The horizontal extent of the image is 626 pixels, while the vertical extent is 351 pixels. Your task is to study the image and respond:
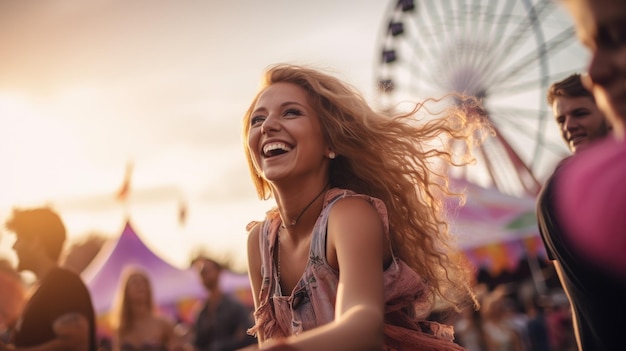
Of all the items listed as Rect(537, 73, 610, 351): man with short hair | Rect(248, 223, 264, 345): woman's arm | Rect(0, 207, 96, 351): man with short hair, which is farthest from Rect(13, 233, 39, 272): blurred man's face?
Rect(537, 73, 610, 351): man with short hair

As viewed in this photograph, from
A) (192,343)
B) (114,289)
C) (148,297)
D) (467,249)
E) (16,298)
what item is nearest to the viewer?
(16,298)

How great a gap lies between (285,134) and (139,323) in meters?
4.41

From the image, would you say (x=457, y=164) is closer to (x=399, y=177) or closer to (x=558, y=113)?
(x=399, y=177)

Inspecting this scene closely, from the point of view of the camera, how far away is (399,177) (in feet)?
7.88

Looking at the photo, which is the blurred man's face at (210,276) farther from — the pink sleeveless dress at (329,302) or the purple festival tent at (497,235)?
the purple festival tent at (497,235)

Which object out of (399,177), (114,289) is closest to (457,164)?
(399,177)

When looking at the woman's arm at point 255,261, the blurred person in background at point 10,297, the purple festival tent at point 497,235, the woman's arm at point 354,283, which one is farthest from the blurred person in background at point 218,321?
the purple festival tent at point 497,235

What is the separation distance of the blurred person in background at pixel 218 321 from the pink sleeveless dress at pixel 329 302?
4.14 m

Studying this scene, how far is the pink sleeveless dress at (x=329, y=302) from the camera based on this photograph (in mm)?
2092

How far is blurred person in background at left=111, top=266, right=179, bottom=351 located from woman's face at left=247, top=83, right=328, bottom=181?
412cm

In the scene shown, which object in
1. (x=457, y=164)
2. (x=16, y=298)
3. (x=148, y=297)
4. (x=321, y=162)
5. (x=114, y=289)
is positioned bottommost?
(x=114, y=289)

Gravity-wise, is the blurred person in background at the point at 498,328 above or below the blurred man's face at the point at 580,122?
below

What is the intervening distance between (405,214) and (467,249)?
38.4 ft

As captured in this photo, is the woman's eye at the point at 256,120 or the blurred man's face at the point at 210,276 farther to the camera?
the blurred man's face at the point at 210,276
